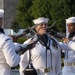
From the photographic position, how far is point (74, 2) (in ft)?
171

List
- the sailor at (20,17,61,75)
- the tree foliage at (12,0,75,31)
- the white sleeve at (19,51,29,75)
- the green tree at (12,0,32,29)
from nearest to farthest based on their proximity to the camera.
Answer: the sailor at (20,17,61,75) < the white sleeve at (19,51,29,75) < the tree foliage at (12,0,75,31) < the green tree at (12,0,32,29)

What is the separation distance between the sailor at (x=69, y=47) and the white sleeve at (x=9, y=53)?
129cm

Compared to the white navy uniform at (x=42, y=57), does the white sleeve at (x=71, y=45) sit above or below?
above

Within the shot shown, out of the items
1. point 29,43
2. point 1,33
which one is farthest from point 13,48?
point 29,43

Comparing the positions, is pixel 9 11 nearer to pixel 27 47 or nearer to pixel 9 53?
pixel 27 47

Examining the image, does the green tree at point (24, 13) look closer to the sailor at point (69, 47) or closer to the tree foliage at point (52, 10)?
the tree foliage at point (52, 10)

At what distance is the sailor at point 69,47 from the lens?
23.3ft

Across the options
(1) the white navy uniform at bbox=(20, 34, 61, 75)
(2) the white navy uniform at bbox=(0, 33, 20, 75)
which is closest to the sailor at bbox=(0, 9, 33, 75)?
(2) the white navy uniform at bbox=(0, 33, 20, 75)

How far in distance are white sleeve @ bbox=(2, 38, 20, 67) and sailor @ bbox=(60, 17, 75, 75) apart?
4.23 feet

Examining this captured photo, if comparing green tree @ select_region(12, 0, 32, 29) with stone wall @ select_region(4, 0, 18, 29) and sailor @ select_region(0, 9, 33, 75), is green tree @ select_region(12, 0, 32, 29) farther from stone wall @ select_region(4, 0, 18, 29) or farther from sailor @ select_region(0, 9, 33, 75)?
sailor @ select_region(0, 9, 33, 75)

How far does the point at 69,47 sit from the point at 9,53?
1447 millimetres

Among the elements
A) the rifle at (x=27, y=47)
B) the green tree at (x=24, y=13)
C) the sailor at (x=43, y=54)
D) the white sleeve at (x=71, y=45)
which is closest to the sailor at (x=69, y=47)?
the white sleeve at (x=71, y=45)

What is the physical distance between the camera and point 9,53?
591 cm

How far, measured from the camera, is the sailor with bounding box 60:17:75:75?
709 cm
